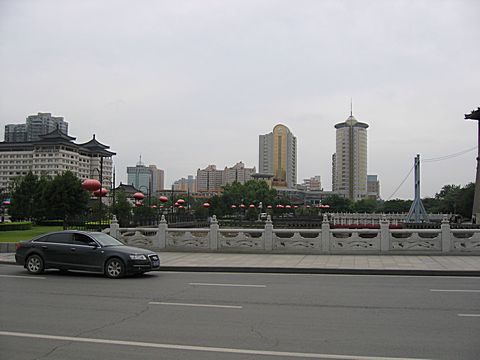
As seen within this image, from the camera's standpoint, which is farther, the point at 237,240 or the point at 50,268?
the point at 237,240

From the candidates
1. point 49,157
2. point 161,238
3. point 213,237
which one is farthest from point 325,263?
point 49,157

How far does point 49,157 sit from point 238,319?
490ft

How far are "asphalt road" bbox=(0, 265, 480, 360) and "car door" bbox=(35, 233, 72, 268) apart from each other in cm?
117

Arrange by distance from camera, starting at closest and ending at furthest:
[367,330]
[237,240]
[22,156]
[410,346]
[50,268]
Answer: [410,346]
[367,330]
[50,268]
[237,240]
[22,156]

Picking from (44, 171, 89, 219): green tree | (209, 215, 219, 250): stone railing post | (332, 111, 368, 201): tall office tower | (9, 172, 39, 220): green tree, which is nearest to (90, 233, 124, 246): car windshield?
(209, 215, 219, 250): stone railing post

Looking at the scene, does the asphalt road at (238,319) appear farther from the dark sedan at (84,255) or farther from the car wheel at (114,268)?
the dark sedan at (84,255)

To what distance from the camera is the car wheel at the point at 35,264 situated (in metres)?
15.7

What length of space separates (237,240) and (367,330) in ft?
47.1

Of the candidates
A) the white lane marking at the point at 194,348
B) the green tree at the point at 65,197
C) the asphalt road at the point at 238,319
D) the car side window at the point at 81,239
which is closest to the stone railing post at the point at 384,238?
the asphalt road at the point at 238,319

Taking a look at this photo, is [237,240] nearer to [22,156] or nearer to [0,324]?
[0,324]

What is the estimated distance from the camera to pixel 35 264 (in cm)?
1574

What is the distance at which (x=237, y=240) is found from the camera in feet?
73.1

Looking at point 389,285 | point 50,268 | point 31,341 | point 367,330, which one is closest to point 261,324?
point 367,330

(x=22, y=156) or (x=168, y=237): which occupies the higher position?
(x=22, y=156)
